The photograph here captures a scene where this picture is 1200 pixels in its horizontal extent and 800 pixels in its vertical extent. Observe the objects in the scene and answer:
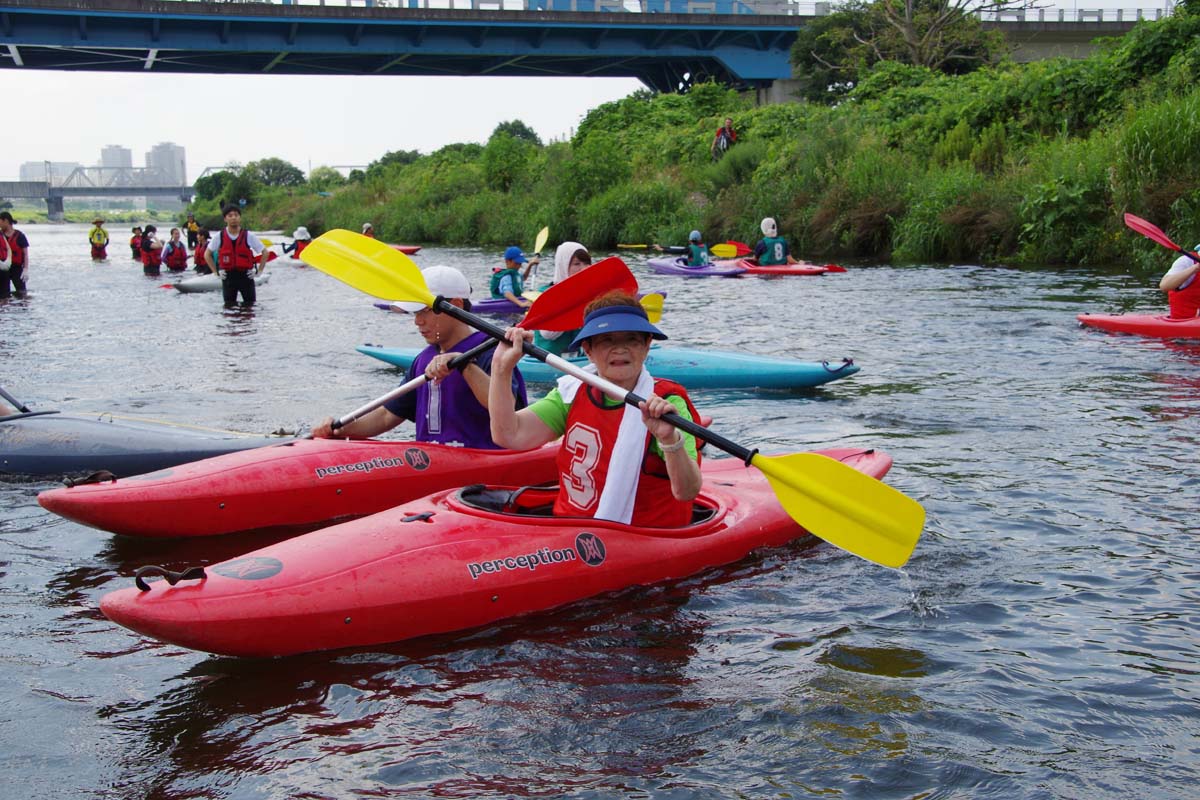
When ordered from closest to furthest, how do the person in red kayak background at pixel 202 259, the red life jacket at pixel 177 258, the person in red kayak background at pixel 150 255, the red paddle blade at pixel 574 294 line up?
1. the red paddle blade at pixel 574 294
2. the person in red kayak background at pixel 202 259
3. the person in red kayak background at pixel 150 255
4. the red life jacket at pixel 177 258

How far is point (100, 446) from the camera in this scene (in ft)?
20.5

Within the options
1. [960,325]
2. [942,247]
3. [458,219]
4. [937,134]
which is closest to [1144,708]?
[960,325]

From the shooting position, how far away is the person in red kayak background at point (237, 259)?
47.5ft

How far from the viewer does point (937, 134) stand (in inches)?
868

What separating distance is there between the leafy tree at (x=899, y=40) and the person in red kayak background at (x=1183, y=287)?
69.7 ft

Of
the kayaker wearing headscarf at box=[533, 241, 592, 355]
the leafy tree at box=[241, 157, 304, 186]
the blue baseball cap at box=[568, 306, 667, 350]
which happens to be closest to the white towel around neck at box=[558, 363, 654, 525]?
the blue baseball cap at box=[568, 306, 667, 350]

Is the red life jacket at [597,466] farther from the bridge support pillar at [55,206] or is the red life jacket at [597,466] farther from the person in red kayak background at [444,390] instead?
the bridge support pillar at [55,206]

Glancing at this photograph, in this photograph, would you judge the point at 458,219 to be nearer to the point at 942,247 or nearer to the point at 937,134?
the point at 937,134

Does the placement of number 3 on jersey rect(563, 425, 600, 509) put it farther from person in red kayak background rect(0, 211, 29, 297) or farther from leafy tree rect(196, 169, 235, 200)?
leafy tree rect(196, 169, 235, 200)

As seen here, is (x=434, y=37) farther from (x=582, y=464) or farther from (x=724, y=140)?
(x=582, y=464)

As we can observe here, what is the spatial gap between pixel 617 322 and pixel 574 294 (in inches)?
27.9

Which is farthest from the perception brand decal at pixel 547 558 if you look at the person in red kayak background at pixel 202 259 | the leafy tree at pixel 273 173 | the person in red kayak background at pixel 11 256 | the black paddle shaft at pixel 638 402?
the leafy tree at pixel 273 173

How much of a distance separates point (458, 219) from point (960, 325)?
2504 centimetres

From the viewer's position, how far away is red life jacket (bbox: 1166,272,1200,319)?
32.6 ft
